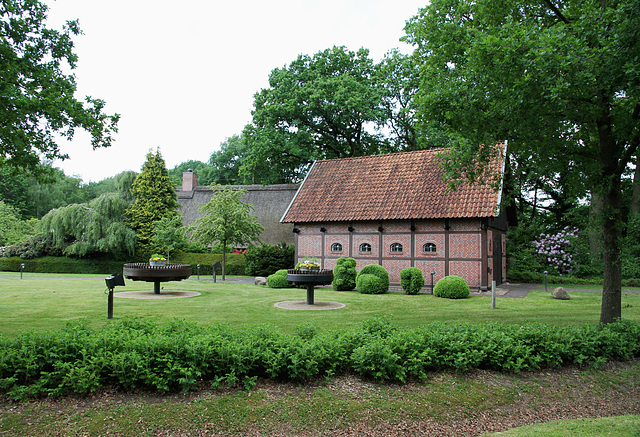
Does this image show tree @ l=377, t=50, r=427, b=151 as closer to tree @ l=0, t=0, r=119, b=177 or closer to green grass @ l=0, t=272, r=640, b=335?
green grass @ l=0, t=272, r=640, b=335

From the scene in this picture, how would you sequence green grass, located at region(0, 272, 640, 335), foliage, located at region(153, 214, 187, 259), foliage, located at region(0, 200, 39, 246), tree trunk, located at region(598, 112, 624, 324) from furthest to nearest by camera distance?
1. foliage, located at region(0, 200, 39, 246)
2. foliage, located at region(153, 214, 187, 259)
3. green grass, located at region(0, 272, 640, 335)
4. tree trunk, located at region(598, 112, 624, 324)

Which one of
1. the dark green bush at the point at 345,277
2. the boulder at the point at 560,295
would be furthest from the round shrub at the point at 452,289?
the dark green bush at the point at 345,277

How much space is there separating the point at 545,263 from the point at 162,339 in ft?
76.1

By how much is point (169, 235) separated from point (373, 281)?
1667 centimetres

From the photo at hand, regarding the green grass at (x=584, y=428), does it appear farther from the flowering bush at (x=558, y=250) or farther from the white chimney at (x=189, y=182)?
the white chimney at (x=189, y=182)

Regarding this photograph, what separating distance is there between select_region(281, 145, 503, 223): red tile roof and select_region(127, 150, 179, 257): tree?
1231cm

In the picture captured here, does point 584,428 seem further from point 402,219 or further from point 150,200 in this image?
point 150,200

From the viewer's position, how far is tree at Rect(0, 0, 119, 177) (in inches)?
299

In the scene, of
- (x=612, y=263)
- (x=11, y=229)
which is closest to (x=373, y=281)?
(x=612, y=263)

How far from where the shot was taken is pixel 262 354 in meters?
5.17

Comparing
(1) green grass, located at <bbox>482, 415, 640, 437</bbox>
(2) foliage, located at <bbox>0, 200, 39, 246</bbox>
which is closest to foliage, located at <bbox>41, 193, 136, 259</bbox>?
(2) foliage, located at <bbox>0, 200, 39, 246</bbox>

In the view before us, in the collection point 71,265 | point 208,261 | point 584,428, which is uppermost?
point 208,261

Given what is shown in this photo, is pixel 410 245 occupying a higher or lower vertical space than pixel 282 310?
higher

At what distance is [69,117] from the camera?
28.4ft
